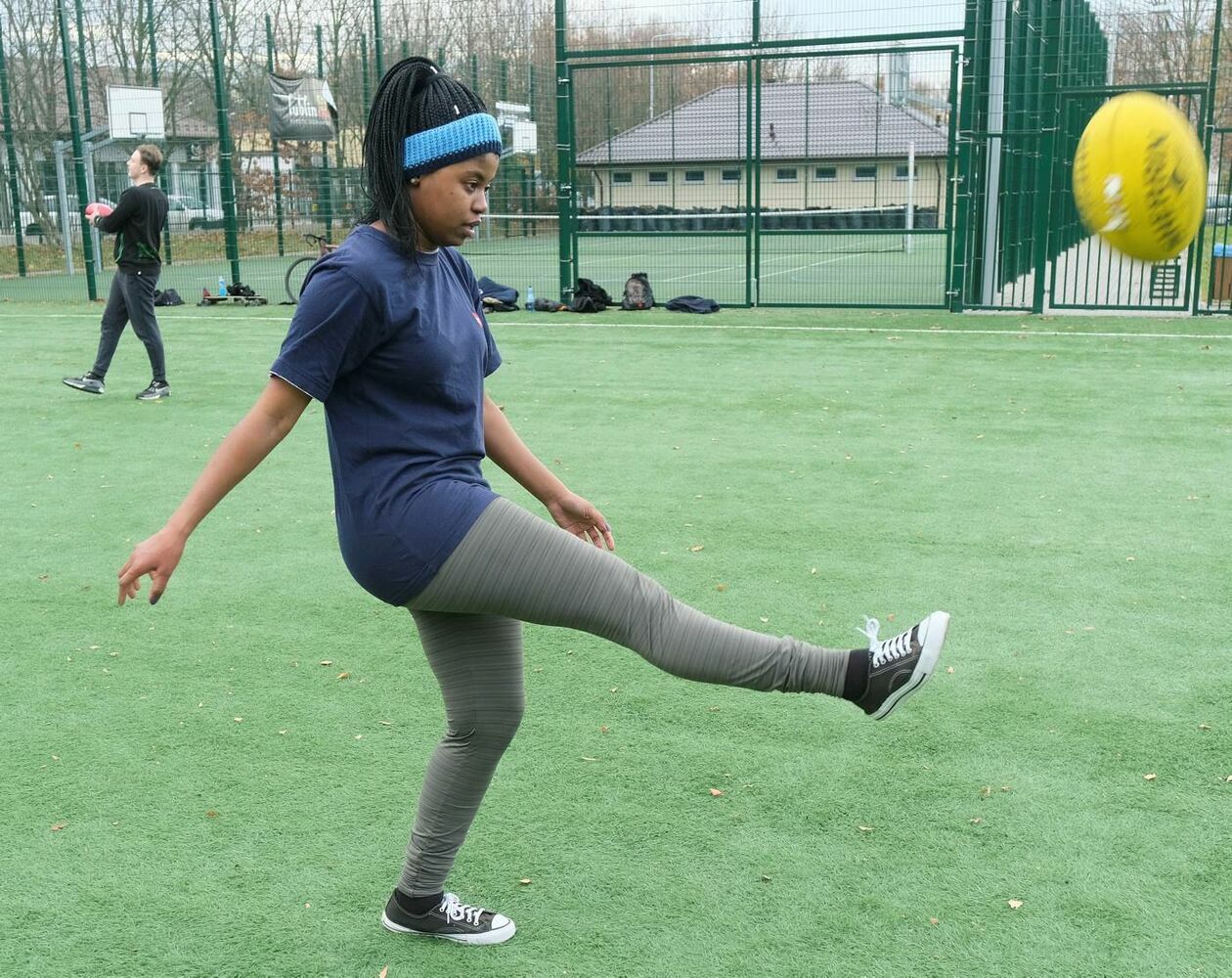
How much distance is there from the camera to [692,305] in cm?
1555

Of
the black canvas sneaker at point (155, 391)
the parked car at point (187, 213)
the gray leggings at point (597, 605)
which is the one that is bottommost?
the black canvas sneaker at point (155, 391)

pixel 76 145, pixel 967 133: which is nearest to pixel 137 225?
pixel 967 133

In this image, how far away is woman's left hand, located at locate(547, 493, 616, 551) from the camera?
301cm

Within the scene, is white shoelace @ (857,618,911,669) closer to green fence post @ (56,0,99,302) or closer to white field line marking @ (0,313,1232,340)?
white field line marking @ (0,313,1232,340)

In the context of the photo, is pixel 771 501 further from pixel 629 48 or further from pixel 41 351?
pixel 629 48

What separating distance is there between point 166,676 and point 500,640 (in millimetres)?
2131

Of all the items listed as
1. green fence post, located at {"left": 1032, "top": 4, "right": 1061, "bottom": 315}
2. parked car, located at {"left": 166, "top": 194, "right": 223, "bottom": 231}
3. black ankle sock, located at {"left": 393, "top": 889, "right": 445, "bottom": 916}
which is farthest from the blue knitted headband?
parked car, located at {"left": 166, "top": 194, "right": 223, "bottom": 231}

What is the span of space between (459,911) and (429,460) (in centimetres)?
108

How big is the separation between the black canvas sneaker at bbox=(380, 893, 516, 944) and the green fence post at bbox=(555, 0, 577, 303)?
13.9m

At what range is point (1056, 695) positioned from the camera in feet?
13.5

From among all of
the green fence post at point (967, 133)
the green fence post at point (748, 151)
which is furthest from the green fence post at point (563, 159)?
the green fence post at point (967, 133)

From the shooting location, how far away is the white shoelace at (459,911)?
9.36 ft

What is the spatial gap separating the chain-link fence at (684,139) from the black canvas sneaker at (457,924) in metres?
10.7

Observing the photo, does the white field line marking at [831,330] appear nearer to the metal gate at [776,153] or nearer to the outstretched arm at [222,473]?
the metal gate at [776,153]
